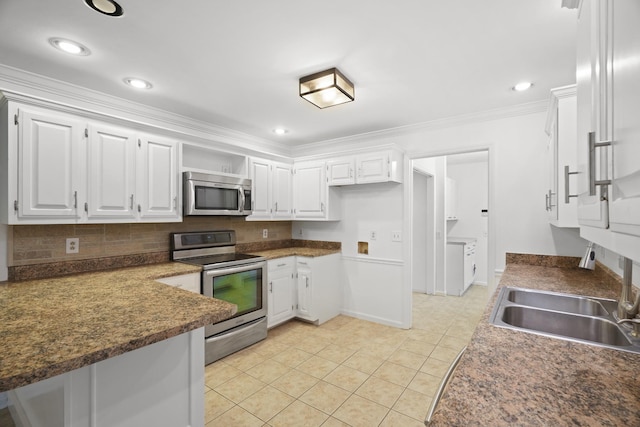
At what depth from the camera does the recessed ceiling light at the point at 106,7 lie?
150 cm

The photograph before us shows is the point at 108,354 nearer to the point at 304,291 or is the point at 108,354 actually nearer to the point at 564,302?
the point at 564,302

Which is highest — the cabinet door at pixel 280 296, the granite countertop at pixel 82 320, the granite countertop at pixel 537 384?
the granite countertop at pixel 82 320

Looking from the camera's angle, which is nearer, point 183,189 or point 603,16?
point 603,16

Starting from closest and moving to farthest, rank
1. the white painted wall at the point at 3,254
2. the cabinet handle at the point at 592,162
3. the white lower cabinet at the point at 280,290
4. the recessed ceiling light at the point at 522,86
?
the cabinet handle at the point at 592,162 → the white painted wall at the point at 3,254 → the recessed ceiling light at the point at 522,86 → the white lower cabinet at the point at 280,290

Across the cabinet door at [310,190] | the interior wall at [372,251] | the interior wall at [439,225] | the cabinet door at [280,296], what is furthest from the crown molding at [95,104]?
the interior wall at [439,225]

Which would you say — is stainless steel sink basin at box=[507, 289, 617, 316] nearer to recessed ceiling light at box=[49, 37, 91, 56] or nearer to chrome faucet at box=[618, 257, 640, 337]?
chrome faucet at box=[618, 257, 640, 337]

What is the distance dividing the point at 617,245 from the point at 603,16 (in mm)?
581

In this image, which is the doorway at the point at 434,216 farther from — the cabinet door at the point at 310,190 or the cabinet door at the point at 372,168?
the cabinet door at the point at 310,190

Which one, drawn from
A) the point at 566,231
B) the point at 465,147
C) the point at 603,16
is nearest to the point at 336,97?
the point at 465,147

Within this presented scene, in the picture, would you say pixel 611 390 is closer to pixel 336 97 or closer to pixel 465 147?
pixel 336 97

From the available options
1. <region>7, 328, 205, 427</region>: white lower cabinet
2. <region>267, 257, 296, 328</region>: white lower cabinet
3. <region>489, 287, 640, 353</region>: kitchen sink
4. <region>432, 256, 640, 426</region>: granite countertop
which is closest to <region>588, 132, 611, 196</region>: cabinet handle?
<region>432, 256, 640, 426</region>: granite countertop

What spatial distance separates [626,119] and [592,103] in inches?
14.5

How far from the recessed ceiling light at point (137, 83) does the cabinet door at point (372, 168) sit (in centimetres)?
228

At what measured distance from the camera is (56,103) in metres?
2.13
